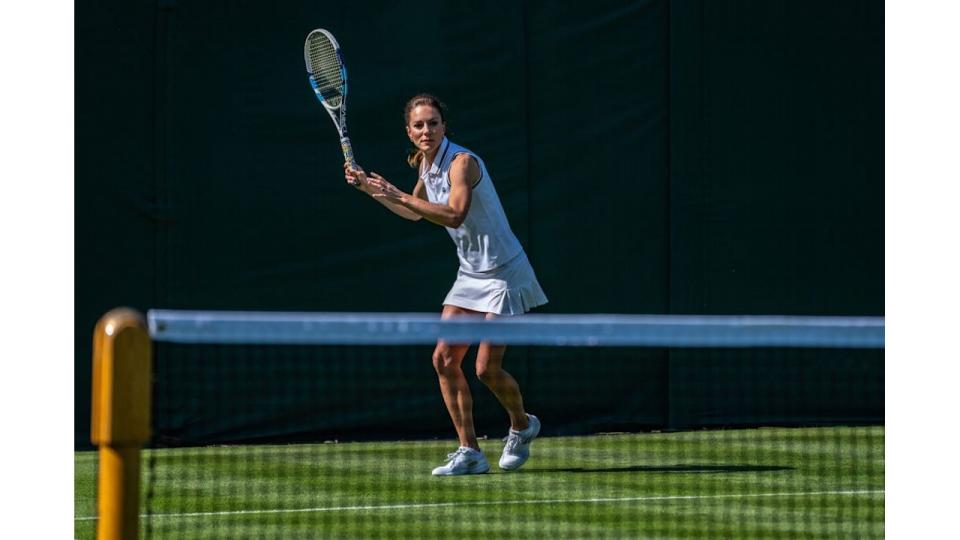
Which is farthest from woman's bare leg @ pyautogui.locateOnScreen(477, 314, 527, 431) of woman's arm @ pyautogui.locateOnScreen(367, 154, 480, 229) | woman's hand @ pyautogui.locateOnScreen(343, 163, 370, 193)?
woman's hand @ pyautogui.locateOnScreen(343, 163, 370, 193)

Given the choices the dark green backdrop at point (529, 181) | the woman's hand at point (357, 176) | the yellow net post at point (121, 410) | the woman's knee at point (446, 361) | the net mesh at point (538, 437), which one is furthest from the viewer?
the dark green backdrop at point (529, 181)

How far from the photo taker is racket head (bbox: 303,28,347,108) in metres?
8.09

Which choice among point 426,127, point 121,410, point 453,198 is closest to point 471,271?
point 453,198

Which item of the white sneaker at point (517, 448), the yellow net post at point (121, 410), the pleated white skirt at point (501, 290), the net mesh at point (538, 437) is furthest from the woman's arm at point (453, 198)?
the yellow net post at point (121, 410)

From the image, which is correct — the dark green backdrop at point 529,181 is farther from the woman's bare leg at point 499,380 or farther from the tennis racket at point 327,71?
the woman's bare leg at point 499,380

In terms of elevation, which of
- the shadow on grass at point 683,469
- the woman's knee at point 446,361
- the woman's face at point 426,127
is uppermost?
the woman's face at point 426,127

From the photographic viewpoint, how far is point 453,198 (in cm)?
759

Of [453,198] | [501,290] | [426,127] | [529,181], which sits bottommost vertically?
[501,290]

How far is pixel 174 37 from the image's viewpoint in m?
9.20

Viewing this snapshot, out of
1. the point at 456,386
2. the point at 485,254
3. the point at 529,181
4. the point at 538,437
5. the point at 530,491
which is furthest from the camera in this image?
the point at 529,181

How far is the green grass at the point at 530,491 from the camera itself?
6109 millimetres

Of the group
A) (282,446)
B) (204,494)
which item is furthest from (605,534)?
(282,446)

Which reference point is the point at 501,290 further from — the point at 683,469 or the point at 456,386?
the point at 683,469

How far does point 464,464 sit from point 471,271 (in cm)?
85
